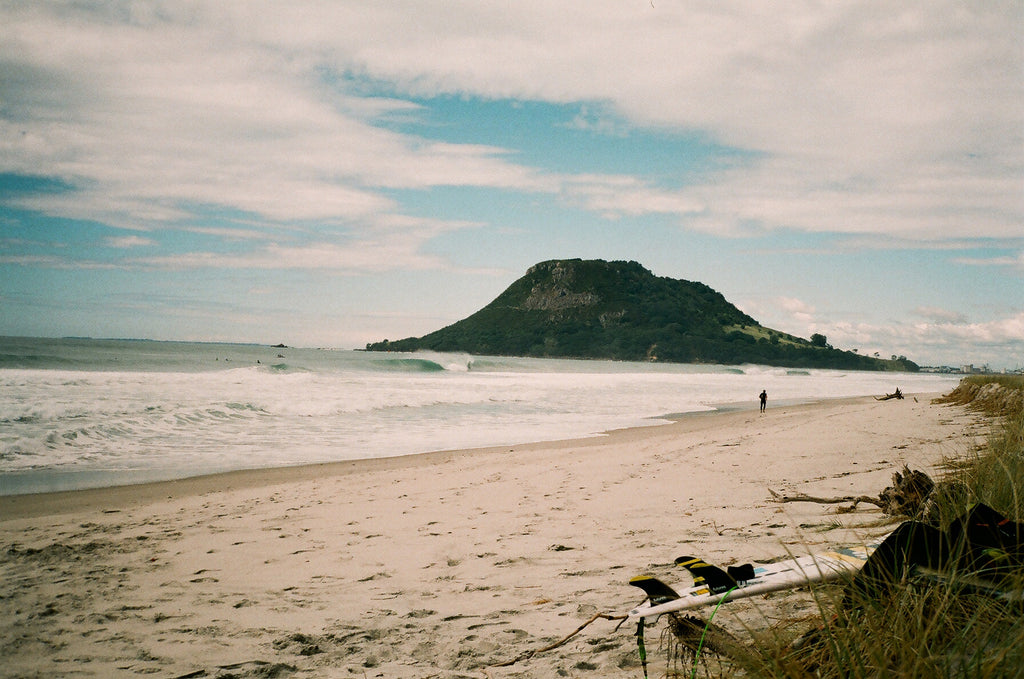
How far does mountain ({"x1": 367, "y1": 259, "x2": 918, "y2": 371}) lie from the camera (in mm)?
101250

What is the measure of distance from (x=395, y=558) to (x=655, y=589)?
121 inches

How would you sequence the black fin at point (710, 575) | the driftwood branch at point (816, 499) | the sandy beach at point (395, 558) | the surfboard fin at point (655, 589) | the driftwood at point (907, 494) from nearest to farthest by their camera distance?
the surfboard fin at point (655, 589)
the black fin at point (710, 575)
the sandy beach at point (395, 558)
the driftwood at point (907, 494)
the driftwood branch at point (816, 499)

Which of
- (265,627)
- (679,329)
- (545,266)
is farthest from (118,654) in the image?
(545,266)

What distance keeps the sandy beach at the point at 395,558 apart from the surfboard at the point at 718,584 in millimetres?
252

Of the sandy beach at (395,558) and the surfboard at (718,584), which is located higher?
the surfboard at (718,584)

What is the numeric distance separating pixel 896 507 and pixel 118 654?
486cm

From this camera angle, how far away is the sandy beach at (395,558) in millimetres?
3203

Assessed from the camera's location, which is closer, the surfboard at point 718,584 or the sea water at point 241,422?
the surfboard at point 718,584

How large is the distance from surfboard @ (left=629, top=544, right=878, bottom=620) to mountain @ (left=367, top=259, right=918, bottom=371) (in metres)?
97.5

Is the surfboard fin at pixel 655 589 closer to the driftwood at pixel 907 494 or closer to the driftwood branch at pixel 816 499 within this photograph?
the driftwood at pixel 907 494

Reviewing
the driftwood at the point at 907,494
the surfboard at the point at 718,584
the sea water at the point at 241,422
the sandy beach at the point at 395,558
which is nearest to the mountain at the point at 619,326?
the sea water at the point at 241,422

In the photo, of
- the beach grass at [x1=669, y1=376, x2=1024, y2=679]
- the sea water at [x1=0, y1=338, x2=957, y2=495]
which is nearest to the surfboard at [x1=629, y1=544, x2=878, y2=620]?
the beach grass at [x1=669, y1=376, x2=1024, y2=679]

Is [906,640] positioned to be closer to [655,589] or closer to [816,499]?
[655,589]

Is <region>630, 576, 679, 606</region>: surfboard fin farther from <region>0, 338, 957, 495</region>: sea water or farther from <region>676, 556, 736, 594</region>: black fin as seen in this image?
<region>0, 338, 957, 495</region>: sea water
